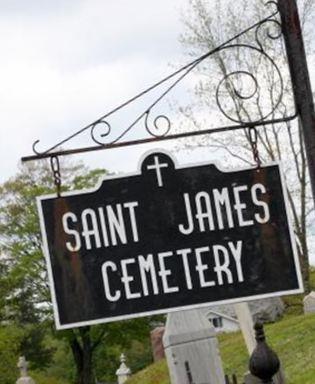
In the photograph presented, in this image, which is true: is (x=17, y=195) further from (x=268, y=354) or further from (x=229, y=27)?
(x=268, y=354)

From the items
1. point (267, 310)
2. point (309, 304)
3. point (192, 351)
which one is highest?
point (192, 351)

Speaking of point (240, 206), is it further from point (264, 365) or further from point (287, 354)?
point (287, 354)

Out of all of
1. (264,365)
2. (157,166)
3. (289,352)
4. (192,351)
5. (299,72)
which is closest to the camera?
(157,166)

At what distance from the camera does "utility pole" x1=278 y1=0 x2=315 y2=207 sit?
3762mm

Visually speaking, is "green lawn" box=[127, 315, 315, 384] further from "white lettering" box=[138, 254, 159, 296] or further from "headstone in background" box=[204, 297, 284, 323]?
"white lettering" box=[138, 254, 159, 296]

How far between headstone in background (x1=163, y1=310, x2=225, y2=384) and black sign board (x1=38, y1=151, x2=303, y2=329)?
303 centimetres

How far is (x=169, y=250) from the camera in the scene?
3527 millimetres

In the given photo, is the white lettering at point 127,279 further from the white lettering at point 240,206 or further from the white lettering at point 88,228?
the white lettering at point 240,206

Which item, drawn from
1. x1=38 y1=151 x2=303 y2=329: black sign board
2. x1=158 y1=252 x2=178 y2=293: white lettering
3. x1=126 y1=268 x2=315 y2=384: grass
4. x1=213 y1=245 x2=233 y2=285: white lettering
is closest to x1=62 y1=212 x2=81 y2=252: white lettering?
x1=38 y1=151 x2=303 y2=329: black sign board

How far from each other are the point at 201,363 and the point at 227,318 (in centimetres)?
2915

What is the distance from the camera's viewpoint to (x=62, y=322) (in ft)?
11.7

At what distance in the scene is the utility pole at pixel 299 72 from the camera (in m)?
3.76

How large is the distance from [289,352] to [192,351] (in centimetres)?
1145

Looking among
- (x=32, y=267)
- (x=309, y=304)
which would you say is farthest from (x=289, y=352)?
(x=32, y=267)
